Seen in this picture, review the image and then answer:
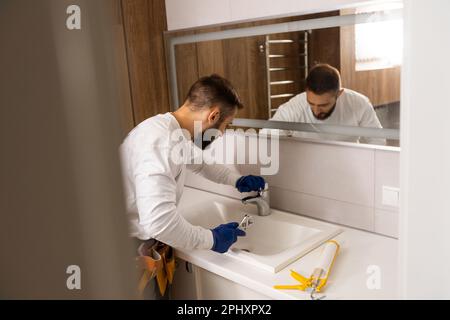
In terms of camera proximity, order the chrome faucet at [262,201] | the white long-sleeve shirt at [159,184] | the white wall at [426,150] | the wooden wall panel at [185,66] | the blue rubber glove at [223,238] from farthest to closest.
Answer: the wooden wall panel at [185,66] < the chrome faucet at [262,201] < the blue rubber glove at [223,238] < the white long-sleeve shirt at [159,184] < the white wall at [426,150]

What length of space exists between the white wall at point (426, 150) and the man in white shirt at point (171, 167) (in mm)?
710

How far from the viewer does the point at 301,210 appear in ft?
5.69

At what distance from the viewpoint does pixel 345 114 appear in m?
1.46

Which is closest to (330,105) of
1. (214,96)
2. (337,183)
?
(337,183)

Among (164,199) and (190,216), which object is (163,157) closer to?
(164,199)

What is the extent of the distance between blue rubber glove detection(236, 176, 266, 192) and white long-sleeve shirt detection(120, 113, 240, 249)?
0.42 m

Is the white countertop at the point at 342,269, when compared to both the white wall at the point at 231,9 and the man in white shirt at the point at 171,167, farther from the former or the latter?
the white wall at the point at 231,9

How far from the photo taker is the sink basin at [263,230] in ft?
4.36

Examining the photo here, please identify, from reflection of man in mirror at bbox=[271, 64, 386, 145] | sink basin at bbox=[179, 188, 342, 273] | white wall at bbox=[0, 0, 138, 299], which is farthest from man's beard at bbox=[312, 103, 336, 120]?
white wall at bbox=[0, 0, 138, 299]

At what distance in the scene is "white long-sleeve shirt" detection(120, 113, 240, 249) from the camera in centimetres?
124

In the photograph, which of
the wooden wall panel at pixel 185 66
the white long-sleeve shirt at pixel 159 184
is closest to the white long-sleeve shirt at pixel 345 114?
the white long-sleeve shirt at pixel 159 184

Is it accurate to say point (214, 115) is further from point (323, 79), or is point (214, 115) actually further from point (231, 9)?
point (231, 9)

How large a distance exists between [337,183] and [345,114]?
290mm

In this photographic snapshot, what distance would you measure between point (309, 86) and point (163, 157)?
670mm
